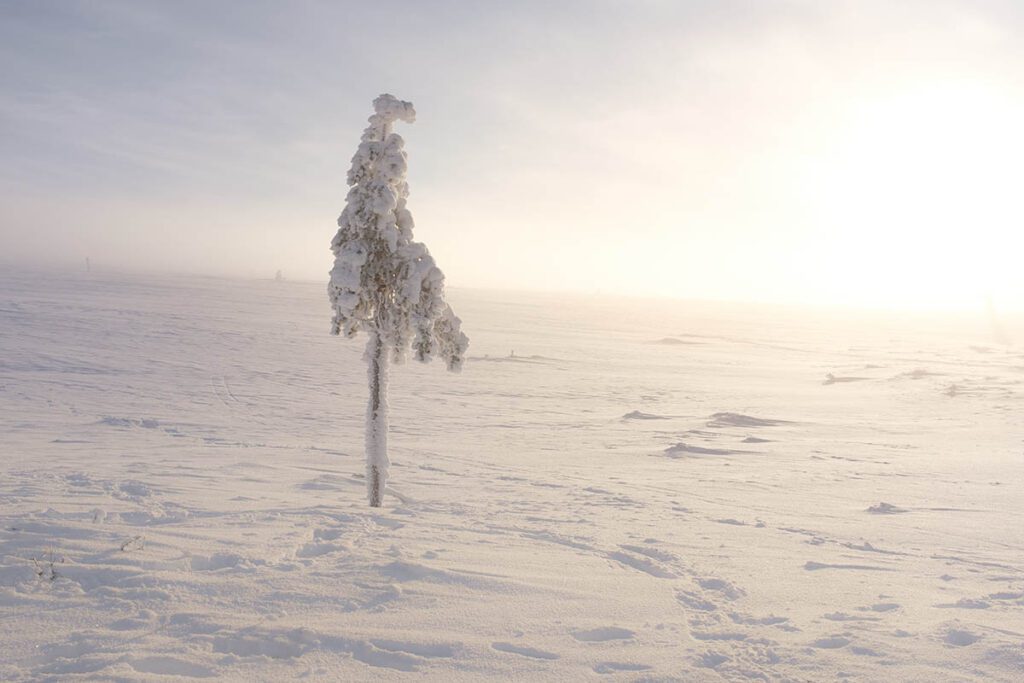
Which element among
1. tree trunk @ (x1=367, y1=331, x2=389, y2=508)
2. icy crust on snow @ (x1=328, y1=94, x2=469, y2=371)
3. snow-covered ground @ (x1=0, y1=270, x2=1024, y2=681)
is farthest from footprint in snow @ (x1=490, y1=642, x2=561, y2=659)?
tree trunk @ (x1=367, y1=331, x2=389, y2=508)

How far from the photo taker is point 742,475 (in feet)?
51.3

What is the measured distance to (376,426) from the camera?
38.7ft

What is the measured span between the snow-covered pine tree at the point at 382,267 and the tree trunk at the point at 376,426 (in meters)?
0.02

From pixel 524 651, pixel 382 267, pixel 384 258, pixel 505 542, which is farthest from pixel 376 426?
pixel 524 651

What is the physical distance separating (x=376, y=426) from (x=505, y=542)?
11.4ft

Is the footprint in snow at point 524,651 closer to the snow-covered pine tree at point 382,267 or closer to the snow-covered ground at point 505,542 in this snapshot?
the snow-covered ground at point 505,542

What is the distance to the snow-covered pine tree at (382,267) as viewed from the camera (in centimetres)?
1089

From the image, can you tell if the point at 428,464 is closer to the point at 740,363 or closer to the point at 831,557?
the point at 831,557

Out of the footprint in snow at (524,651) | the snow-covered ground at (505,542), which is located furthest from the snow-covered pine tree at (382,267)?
the footprint in snow at (524,651)

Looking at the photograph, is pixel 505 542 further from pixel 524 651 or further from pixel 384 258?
pixel 384 258

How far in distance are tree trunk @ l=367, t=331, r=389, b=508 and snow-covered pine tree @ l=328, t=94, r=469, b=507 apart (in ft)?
0.06

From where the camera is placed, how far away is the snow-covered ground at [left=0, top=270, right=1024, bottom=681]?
6.12 metres

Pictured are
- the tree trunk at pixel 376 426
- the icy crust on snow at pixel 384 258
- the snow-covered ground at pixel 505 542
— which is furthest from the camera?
the tree trunk at pixel 376 426

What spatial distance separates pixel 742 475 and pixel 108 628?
1316 centimetres
